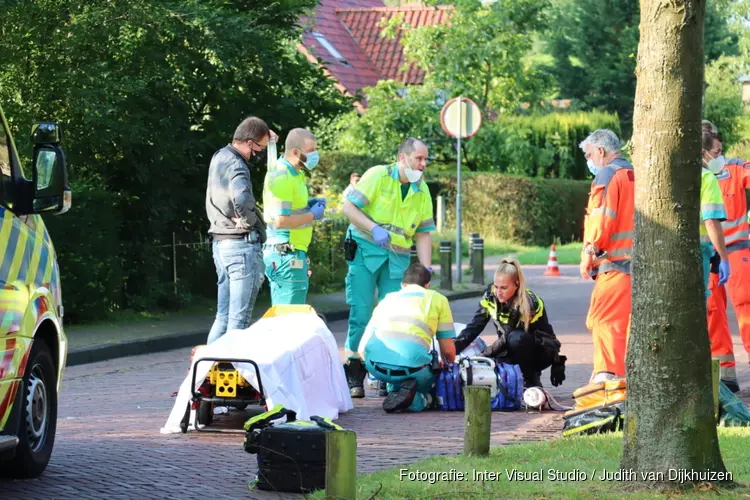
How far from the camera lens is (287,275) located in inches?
416

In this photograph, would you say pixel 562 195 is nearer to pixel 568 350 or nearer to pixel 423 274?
pixel 568 350

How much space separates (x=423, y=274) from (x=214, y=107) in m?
8.68

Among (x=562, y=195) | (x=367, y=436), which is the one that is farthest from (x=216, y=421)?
(x=562, y=195)

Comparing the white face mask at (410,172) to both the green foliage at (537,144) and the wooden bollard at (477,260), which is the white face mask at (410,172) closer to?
the wooden bollard at (477,260)

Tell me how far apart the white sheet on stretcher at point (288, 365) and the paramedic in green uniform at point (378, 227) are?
1314 millimetres

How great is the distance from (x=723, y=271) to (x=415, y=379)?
8.57 feet

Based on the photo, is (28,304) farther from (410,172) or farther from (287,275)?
(410,172)

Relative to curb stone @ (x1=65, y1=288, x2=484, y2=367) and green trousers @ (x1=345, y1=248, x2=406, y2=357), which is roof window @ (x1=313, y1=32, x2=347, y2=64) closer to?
curb stone @ (x1=65, y1=288, x2=484, y2=367)

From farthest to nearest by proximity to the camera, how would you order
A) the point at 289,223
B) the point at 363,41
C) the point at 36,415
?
the point at 363,41, the point at 289,223, the point at 36,415

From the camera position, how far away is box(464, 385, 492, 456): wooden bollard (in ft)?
24.8

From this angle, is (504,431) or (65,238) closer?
(504,431)

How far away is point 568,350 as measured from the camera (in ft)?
48.3

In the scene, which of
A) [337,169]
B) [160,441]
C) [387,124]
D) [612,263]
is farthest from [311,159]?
[387,124]

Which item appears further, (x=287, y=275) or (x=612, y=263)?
(x=287, y=275)
